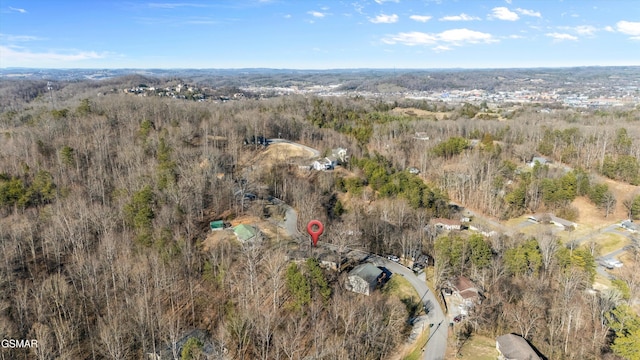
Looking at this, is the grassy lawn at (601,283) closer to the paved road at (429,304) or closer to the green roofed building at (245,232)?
the paved road at (429,304)

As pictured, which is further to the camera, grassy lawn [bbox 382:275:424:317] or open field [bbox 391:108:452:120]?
open field [bbox 391:108:452:120]

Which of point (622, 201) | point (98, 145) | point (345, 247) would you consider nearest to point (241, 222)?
point (345, 247)

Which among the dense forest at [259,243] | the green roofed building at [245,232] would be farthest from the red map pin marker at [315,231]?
the green roofed building at [245,232]

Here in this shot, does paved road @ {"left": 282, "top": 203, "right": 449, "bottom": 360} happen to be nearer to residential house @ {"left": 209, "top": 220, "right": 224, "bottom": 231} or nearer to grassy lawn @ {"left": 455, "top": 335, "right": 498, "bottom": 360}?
grassy lawn @ {"left": 455, "top": 335, "right": 498, "bottom": 360}

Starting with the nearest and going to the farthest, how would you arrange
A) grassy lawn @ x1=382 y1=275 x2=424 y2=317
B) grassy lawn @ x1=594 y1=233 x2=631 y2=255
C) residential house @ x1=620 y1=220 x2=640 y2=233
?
grassy lawn @ x1=382 y1=275 x2=424 y2=317 < grassy lawn @ x1=594 y1=233 x2=631 y2=255 < residential house @ x1=620 y1=220 x2=640 y2=233

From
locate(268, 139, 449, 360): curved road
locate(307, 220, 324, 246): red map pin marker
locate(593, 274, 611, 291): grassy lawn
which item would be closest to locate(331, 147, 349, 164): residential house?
locate(268, 139, 449, 360): curved road
